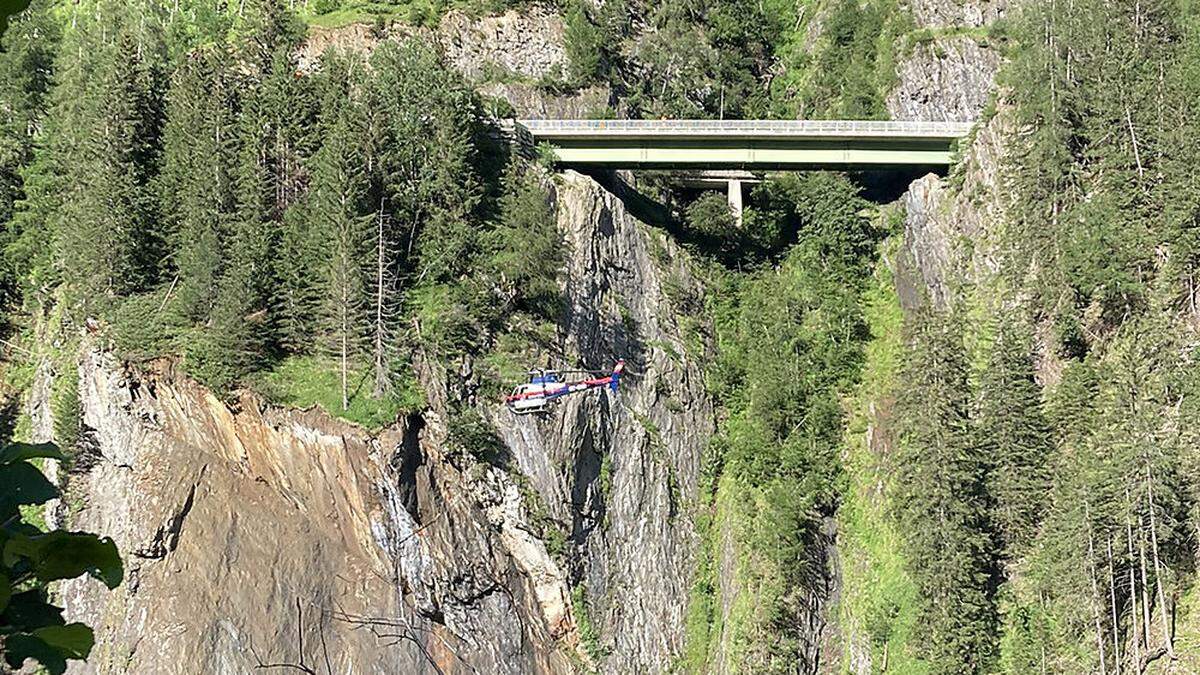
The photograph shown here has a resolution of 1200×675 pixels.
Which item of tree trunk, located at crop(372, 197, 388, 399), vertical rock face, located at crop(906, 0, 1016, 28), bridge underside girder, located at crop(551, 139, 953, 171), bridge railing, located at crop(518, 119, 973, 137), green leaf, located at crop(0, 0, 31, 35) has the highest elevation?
vertical rock face, located at crop(906, 0, 1016, 28)

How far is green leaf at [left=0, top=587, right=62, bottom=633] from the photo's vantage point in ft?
8.98

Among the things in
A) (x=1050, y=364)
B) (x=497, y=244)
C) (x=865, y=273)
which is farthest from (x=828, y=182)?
(x=497, y=244)

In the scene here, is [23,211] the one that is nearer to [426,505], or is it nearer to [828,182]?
[426,505]

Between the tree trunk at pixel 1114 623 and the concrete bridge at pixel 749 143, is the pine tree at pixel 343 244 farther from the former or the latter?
the tree trunk at pixel 1114 623

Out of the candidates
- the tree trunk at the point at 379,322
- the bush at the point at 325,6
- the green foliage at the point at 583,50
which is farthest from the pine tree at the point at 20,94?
the green foliage at the point at 583,50

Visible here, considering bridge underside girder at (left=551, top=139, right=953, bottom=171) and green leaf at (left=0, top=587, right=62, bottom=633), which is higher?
bridge underside girder at (left=551, top=139, right=953, bottom=171)

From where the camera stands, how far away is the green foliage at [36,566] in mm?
2625

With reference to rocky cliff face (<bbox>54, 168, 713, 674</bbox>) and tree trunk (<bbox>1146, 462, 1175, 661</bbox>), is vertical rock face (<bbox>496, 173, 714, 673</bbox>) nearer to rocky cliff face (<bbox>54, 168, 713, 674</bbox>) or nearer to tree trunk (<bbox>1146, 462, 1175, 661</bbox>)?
rocky cliff face (<bbox>54, 168, 713, 674</bbox>)

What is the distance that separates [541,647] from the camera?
30.5 meters

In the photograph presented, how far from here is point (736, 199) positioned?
4122 centimetres

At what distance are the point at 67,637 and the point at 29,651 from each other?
A: 0.09 meters

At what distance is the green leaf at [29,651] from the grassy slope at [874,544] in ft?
99.3

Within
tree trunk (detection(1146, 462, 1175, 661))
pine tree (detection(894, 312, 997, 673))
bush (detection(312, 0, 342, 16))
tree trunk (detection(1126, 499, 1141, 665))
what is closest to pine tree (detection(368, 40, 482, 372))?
bush (detection(312, 0, 342, 16))

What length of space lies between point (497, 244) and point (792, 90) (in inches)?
894
